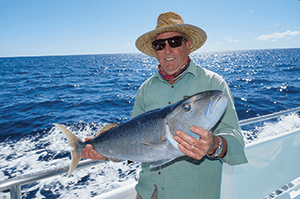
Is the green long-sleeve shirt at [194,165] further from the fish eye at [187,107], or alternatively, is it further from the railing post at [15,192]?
the railing post at [15,192]

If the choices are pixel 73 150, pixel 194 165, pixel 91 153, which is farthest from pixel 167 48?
pixel 73 150

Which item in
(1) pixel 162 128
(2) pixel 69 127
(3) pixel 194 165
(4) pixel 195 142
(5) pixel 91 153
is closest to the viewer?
(4) pixel 195 142

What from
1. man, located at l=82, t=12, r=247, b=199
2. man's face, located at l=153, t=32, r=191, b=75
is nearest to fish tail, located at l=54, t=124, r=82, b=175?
man, located at l=82, t=12, r=247, b=199

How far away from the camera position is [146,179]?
2.20 metres

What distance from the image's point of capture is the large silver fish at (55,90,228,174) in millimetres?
1378

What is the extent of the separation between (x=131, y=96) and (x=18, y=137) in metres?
10.0

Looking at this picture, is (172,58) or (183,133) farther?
(172,58)

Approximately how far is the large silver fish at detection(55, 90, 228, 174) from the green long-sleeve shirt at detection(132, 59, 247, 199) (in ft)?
1.50

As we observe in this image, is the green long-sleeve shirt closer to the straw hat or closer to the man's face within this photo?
the man's face

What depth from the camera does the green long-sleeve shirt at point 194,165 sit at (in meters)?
1.75

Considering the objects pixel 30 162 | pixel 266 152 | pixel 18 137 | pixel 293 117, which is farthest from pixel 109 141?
pixel 293 117

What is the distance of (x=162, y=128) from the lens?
1.56m

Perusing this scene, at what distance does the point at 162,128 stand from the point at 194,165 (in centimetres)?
75

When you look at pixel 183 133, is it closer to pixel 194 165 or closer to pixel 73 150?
pixel 194 165
